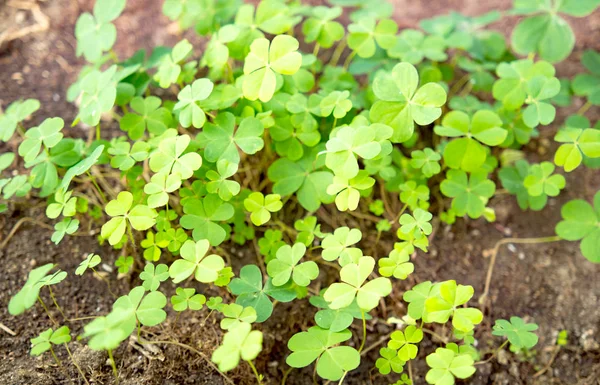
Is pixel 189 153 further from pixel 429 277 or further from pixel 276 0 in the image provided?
pixel 429 277

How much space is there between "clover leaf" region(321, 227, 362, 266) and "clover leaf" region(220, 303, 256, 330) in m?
0.31

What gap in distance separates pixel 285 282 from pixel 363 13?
4.68 ft

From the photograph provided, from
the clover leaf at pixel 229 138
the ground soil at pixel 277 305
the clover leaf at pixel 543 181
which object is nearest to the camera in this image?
the ground soil at pixel 277 305

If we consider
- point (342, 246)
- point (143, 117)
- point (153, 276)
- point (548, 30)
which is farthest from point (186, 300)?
point (548, 30)

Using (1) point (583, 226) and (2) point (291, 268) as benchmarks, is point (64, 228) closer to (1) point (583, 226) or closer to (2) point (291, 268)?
(2) point (291, 268)

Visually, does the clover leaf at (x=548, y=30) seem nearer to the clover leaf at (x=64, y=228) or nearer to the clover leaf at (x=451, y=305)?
the clover leaf at (x=451, y=305)

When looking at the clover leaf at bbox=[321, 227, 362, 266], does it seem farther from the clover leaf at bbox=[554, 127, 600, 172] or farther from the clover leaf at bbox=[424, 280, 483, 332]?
the clover leaf at bbox=[554, 127, 600, 172]

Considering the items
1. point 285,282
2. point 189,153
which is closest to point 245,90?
point 189,153

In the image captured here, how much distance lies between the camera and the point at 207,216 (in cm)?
186

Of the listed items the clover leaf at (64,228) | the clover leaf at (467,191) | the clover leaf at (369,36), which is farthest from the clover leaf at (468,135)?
the clover leaf at (64,228)

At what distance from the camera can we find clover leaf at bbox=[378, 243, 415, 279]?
176 cm

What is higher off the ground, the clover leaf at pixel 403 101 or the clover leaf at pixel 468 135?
the clover leaf at pixel 403 101

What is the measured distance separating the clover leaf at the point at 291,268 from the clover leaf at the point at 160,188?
0.41 m

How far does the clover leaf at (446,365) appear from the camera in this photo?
5.25ft
